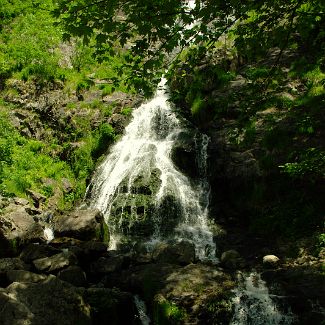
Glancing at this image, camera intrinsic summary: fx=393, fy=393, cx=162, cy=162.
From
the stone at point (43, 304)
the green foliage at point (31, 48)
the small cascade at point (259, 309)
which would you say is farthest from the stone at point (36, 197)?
the small cascade at point (259, 309)

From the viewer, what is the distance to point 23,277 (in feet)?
27.1

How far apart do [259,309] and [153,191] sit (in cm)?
792

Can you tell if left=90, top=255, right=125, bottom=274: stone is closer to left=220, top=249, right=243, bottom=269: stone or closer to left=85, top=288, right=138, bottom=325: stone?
left=85, top=288, right=138, bottom=325: stone

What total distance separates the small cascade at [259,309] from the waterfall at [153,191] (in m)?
3.57

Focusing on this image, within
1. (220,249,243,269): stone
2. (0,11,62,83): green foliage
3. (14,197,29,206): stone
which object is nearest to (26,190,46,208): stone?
(14,197,29,206): stone

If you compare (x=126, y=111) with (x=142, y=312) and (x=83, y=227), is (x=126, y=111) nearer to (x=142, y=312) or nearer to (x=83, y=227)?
(x=83, y=227)

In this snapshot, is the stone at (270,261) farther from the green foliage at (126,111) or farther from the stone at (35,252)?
the green foliage at (126,111)

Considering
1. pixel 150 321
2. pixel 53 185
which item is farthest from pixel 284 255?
pixel 53 185

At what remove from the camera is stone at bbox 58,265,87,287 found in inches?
360

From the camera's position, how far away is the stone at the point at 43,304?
21.1 feet

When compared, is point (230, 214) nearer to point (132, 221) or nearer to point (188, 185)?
point (188, 185)

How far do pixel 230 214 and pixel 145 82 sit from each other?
9047mm

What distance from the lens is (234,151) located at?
49.8 ft

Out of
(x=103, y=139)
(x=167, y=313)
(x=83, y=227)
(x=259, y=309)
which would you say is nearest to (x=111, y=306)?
(x=167, y=313)
